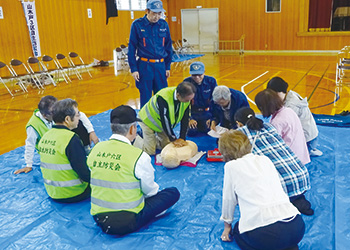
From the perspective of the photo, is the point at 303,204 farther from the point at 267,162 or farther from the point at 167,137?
the point at 167,137

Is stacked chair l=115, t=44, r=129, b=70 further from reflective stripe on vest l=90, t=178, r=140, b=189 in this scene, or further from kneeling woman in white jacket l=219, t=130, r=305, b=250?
kneeling woman in white jacket l=219, t=130, r=305, b=250

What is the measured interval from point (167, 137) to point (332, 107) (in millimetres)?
3408

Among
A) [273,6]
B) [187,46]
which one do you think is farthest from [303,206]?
[273,6]

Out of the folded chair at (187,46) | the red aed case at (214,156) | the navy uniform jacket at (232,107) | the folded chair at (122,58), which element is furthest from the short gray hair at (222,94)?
the folded chair at (187,46)

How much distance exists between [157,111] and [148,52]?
1434 mm

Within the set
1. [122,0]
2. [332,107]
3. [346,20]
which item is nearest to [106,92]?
[332,107]

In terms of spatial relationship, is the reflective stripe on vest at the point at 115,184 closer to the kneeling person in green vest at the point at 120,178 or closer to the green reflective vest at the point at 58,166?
the kneeling person in green vest at the point at 120,178

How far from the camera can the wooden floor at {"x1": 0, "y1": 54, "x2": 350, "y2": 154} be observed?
601 centimetres

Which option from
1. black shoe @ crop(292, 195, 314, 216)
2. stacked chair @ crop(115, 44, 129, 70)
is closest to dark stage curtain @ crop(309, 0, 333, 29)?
stacked chair @ crop(115, 44, 129, 70)

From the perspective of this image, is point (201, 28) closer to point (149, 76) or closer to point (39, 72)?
point (39, 72)

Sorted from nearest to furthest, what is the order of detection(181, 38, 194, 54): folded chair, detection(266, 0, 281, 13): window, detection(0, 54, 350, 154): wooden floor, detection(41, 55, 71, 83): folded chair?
detection(0, 54, 350, 154): wooden floor
detection(41, 55, 71, 83): folded chair
detection(266, 0, 281, 13): window
detection(181, 38, 194, 54): folded chair

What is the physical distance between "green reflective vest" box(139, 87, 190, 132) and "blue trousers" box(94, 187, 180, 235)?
1.34 m

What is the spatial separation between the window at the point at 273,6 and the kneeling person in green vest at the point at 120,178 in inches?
614

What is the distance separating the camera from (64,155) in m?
2.68
